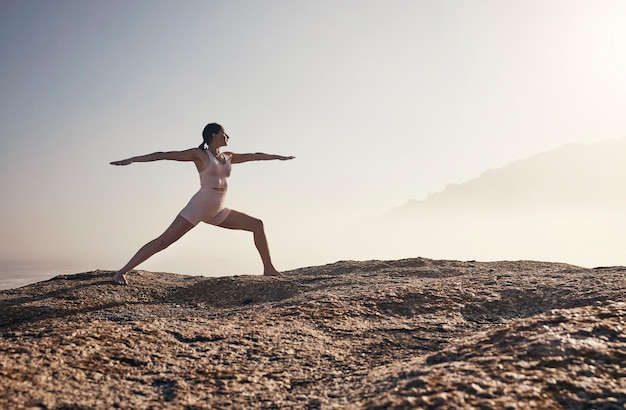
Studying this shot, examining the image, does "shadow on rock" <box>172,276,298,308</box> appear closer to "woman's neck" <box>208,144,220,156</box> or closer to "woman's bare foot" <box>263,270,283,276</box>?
"woman's bare foot" <box>263,270,283,276</box>

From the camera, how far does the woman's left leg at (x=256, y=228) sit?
904 centimetres

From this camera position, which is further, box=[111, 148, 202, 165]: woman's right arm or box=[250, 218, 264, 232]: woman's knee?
box=[250, 218, 264, 232]: woman's knee

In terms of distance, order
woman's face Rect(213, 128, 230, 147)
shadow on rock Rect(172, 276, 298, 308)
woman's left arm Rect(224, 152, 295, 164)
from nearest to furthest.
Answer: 1. shadow on rock Rect(172, 276, 298, 308)
2. woman's face Rect(213, 128, 230, 147)
3. woman's left arm Rect(224, 152, 295, 164)

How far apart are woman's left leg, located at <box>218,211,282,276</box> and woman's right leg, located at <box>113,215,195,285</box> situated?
2.45ft

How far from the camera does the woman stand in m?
8.41

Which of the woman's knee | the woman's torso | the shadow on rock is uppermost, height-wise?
the woman's torso

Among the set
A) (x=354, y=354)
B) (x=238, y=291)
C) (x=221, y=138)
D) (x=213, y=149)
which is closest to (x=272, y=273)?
(x=238, y=291)

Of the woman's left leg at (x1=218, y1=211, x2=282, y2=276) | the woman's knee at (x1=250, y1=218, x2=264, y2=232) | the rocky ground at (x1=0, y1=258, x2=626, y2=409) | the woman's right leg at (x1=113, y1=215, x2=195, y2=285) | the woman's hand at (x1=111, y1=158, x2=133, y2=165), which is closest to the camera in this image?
the rocky ground at (x1=0, y1=258, x2=626, y2=409)

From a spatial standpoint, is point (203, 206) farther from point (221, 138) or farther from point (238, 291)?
point (238, 291)

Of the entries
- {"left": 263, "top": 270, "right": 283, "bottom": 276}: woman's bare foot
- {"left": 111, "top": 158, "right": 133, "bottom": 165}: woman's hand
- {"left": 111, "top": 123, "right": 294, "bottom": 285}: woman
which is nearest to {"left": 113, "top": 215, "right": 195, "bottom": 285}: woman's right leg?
{"left": 111, "top": 123, "right": 294, "bottom": 285}: woman

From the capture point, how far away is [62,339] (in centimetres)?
394

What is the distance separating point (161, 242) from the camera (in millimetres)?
8414

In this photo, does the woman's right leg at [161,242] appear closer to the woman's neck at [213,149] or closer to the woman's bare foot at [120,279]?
the woman's bare foot at [120,279]

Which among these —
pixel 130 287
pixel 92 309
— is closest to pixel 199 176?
pixel 130 287
